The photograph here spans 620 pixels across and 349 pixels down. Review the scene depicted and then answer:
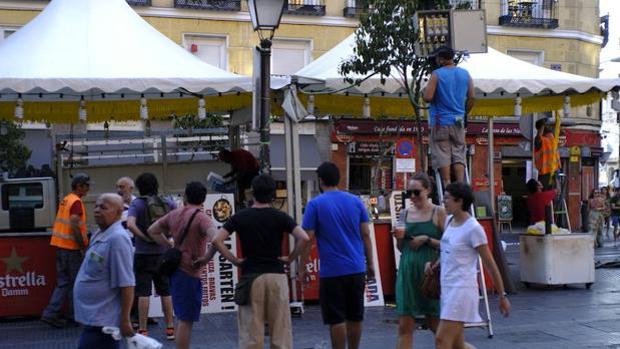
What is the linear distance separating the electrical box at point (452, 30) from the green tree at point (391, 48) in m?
1.48

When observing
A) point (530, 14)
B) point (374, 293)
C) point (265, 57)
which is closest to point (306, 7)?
point (530, 14)

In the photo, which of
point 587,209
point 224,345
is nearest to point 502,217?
point 587,209

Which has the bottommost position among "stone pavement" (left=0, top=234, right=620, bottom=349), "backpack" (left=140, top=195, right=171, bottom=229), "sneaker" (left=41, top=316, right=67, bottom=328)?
"stone pavement" (left=0, top=234, right=620, bottom=349)

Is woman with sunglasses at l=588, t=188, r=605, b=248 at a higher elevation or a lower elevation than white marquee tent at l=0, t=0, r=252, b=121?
lower

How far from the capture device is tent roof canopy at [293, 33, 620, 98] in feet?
39.1

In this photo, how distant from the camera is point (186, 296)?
739 cm

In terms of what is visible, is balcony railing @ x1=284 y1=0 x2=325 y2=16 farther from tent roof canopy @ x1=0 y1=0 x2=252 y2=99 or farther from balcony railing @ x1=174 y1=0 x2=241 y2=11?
tent roof canopy @ x1=0 y1=0 x2=252 y2=99

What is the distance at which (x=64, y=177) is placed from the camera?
15719 millimetres

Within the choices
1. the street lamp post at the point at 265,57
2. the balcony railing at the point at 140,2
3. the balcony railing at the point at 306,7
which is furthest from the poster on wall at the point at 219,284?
the balcony railing at the point at 306,7

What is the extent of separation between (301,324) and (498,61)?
5650 mm

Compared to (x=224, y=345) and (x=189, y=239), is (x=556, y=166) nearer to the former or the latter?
(x=224, y=345)

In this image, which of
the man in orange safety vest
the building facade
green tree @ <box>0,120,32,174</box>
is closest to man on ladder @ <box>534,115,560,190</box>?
the man in orange safety vest

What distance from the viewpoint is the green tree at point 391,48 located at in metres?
12.2

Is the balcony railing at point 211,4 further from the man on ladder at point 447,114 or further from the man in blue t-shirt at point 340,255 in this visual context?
the man in blue t-shirt at point 340,255
